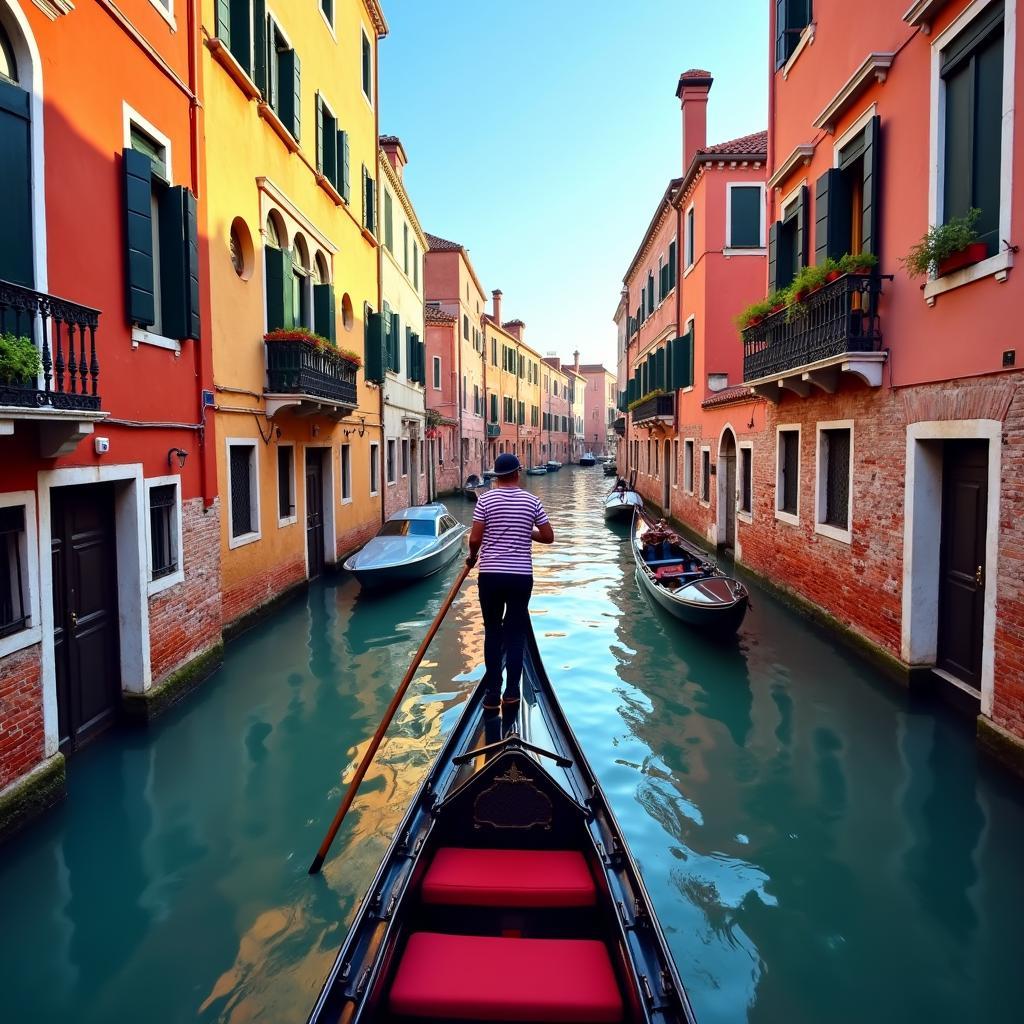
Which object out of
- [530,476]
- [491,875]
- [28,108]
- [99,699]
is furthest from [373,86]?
[530,476]

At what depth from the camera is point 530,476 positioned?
126 feet

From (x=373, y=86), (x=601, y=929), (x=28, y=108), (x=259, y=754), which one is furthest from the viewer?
(x=373, y=86)

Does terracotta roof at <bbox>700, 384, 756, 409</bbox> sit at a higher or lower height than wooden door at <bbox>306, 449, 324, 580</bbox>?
higher

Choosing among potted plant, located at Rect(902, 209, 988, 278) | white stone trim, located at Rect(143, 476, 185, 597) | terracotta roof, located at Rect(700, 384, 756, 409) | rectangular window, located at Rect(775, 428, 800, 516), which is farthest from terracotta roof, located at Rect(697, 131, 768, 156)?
white stone trim, located at Rect(143, 476, 185, 597)

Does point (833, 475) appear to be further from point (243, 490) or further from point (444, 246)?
point (444, 246)

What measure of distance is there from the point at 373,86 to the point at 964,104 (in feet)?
37.7

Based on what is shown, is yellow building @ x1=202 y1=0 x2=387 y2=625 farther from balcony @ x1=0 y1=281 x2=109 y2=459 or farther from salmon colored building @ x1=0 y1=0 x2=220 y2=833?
balcony @ x1=0 y1=281 x2=109 y2=459

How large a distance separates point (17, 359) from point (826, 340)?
649 centimetres

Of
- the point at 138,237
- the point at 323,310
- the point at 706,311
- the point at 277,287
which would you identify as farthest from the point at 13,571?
the point at 706,311

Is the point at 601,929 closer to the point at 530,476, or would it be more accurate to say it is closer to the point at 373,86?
the point at 373,86

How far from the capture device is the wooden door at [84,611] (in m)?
4.98

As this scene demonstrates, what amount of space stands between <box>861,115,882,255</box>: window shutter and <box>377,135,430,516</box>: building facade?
9736 mm

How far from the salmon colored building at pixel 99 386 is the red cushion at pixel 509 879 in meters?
2.60

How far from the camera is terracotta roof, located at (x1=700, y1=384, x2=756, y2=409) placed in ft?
36.9
